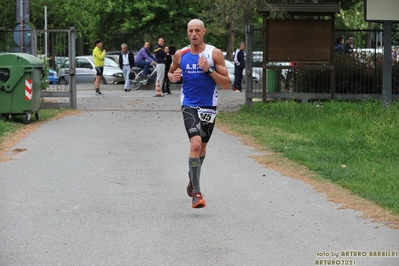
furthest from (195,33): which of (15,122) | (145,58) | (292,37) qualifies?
(145,58)

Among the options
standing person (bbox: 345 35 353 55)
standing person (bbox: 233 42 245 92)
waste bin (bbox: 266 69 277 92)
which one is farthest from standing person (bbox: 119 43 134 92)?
standing person (bbox: 345 35 353 55)

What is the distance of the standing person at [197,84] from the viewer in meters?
8.95

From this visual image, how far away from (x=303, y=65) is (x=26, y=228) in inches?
550

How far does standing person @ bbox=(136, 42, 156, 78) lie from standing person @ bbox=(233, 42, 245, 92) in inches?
114

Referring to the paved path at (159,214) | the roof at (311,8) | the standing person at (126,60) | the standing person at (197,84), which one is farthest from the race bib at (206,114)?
the standing person at (126,60)

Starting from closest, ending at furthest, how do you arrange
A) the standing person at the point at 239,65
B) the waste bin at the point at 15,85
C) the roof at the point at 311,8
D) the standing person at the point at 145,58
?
the waste bin at the point at 15,85 → the roof at the point at 311,8 → the standing person at the point at 145,58 → the standing person at the point at 239,65

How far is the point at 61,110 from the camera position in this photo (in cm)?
2170

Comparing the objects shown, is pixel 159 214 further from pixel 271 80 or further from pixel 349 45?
pixel 349 45

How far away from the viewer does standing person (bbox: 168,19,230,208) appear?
29.3 feet

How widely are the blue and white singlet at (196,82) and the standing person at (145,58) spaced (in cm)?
2129

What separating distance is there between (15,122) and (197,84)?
1003 cm

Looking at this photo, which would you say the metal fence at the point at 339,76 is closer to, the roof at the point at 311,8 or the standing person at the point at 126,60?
the roof at the point at 311,8

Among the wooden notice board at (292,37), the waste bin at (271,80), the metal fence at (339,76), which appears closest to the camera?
the wooden notice board at (292,37)

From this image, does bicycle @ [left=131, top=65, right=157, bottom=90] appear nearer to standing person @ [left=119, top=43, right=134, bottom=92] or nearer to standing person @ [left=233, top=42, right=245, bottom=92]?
standing person @ [left=119, top=43, right=134, bottom=92]
